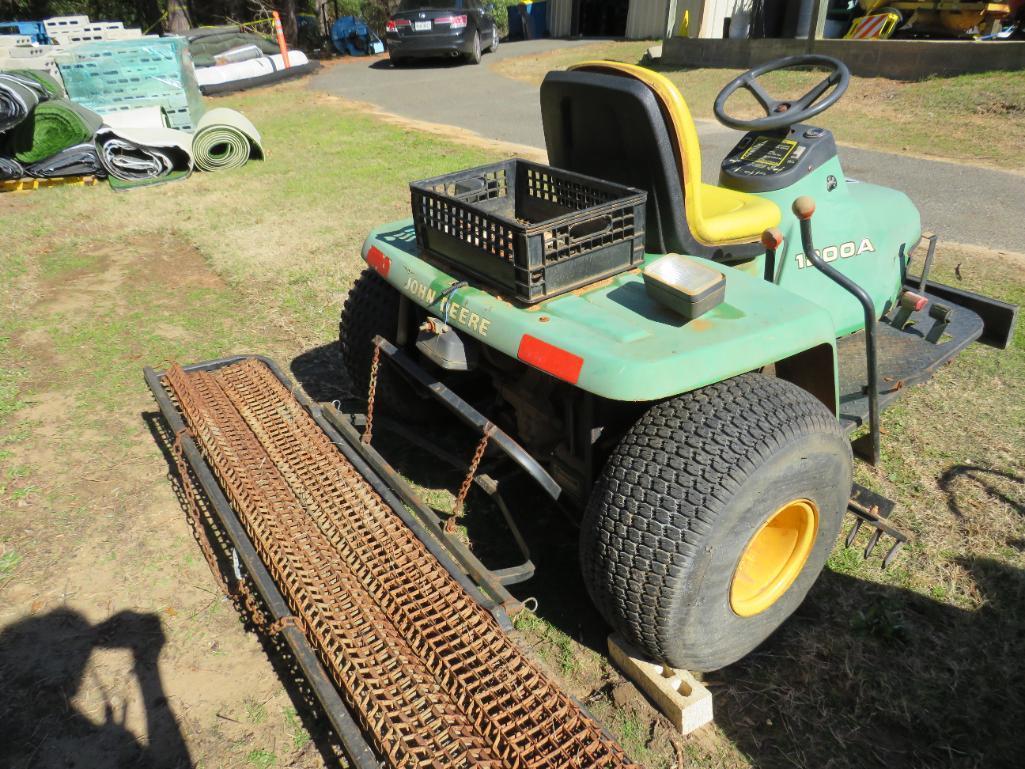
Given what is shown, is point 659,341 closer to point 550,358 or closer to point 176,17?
point 550,358

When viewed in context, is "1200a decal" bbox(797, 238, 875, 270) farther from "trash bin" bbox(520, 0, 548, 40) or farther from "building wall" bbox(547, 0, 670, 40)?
Result: "trash bin" bbox(520, 0, 548, 40)

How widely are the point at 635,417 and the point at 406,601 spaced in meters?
0.93

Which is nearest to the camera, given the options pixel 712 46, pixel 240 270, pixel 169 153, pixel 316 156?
pixel 240 270

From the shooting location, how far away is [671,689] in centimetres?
213

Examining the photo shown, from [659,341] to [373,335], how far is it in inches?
56.6

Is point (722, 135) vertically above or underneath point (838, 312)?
underneath

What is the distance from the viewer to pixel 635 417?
2396mm

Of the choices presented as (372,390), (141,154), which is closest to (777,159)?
(372,390)

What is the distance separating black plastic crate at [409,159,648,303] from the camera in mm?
2154

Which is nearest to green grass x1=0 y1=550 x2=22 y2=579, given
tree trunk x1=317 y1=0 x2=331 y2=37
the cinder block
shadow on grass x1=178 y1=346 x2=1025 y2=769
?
shadow on grass x1=178 y1=346 x2=1025 y2=769

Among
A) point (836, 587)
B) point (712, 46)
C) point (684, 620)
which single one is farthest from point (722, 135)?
point (684, 620)

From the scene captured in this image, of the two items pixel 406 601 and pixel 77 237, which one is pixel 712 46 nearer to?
pixel 77 237

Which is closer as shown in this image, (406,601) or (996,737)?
(996,737)

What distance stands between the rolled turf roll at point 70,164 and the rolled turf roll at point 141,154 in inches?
4.2
